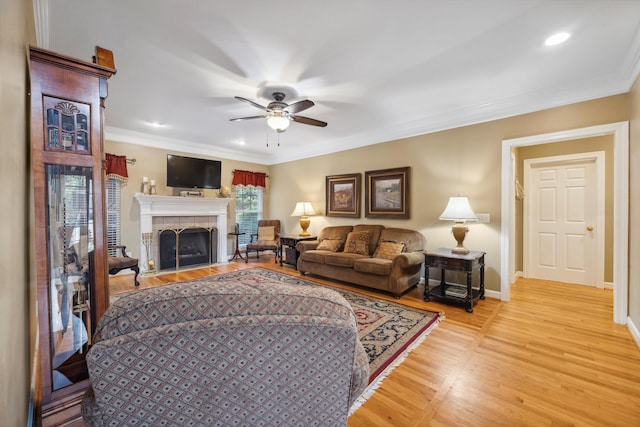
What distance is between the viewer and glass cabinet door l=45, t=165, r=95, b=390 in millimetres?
1535

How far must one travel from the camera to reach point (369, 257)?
423cm

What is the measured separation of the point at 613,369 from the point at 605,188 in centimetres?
328

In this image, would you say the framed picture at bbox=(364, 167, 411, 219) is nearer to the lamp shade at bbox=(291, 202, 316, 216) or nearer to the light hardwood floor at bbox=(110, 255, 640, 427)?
Answer: the lamp shade at bbox=(291, 202, 316, 216)

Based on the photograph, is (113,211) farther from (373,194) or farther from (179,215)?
(373,194)

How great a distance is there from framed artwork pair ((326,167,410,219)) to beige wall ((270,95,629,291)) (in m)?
0.12

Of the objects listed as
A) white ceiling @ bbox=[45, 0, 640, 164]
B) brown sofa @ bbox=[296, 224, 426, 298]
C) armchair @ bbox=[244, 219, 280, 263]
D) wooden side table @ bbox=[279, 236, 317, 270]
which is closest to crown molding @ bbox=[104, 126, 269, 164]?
white ceiling @ bbox=[45, 0, 640, 164]


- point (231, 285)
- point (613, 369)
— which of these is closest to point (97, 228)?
point (231, 285)

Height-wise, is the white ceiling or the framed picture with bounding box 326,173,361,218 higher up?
the white ceiling

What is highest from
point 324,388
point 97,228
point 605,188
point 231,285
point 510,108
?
point 510,108

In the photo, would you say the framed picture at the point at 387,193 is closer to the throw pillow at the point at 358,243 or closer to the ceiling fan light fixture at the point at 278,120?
the throw pillow at the point at 358,243

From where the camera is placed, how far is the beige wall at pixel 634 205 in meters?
2.46

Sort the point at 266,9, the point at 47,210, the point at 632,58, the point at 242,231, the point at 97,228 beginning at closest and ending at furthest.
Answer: the point at 47,210 < the point at 97,228 < the point at 266,9 < the point at 632,58 < the point at 242,231

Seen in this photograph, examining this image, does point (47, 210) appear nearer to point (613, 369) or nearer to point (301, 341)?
point (301, 341)

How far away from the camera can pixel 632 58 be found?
240cm
